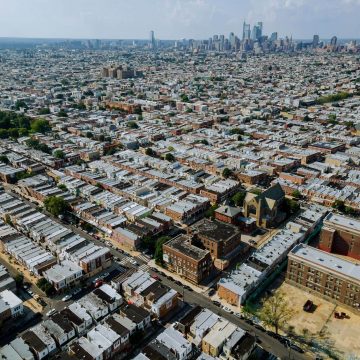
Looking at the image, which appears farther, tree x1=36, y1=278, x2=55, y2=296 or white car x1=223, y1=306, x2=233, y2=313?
tree x1=36, y1=278, x2=55, y2=296

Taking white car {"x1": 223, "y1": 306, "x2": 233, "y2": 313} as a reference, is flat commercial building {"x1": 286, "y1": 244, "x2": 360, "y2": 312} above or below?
above

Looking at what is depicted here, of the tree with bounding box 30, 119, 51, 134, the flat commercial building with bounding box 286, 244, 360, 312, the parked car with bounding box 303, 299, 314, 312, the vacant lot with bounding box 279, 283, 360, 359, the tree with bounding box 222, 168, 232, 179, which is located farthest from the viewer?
the tree with bounding box 30, 119, 51, 134

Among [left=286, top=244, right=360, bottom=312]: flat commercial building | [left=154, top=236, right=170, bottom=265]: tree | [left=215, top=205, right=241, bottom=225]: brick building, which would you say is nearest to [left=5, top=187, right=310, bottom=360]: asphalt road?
[left=154, top=236, right=170, bottom=265]: tree

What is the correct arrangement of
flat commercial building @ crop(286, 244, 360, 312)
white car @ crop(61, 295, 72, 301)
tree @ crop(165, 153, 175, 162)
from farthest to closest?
tree @ crop(165, 153, 175, 162) → white car @ crop(61, 295, 72, 301) → flat commercial building @ crop(286, 244, 360, 312)

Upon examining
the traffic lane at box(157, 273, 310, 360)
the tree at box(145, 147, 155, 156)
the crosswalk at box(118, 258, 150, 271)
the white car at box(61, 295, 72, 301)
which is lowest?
the traffic lane at box(157, 273, 310, 360)

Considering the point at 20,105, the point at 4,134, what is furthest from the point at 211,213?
the point at 20,105

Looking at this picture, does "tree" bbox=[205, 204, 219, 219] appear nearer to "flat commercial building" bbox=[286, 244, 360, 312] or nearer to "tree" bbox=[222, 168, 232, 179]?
"flat commercial building" bbox=[286, 244, 360, 312]

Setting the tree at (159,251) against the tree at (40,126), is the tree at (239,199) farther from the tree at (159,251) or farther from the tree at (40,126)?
the tree at (40,126)
